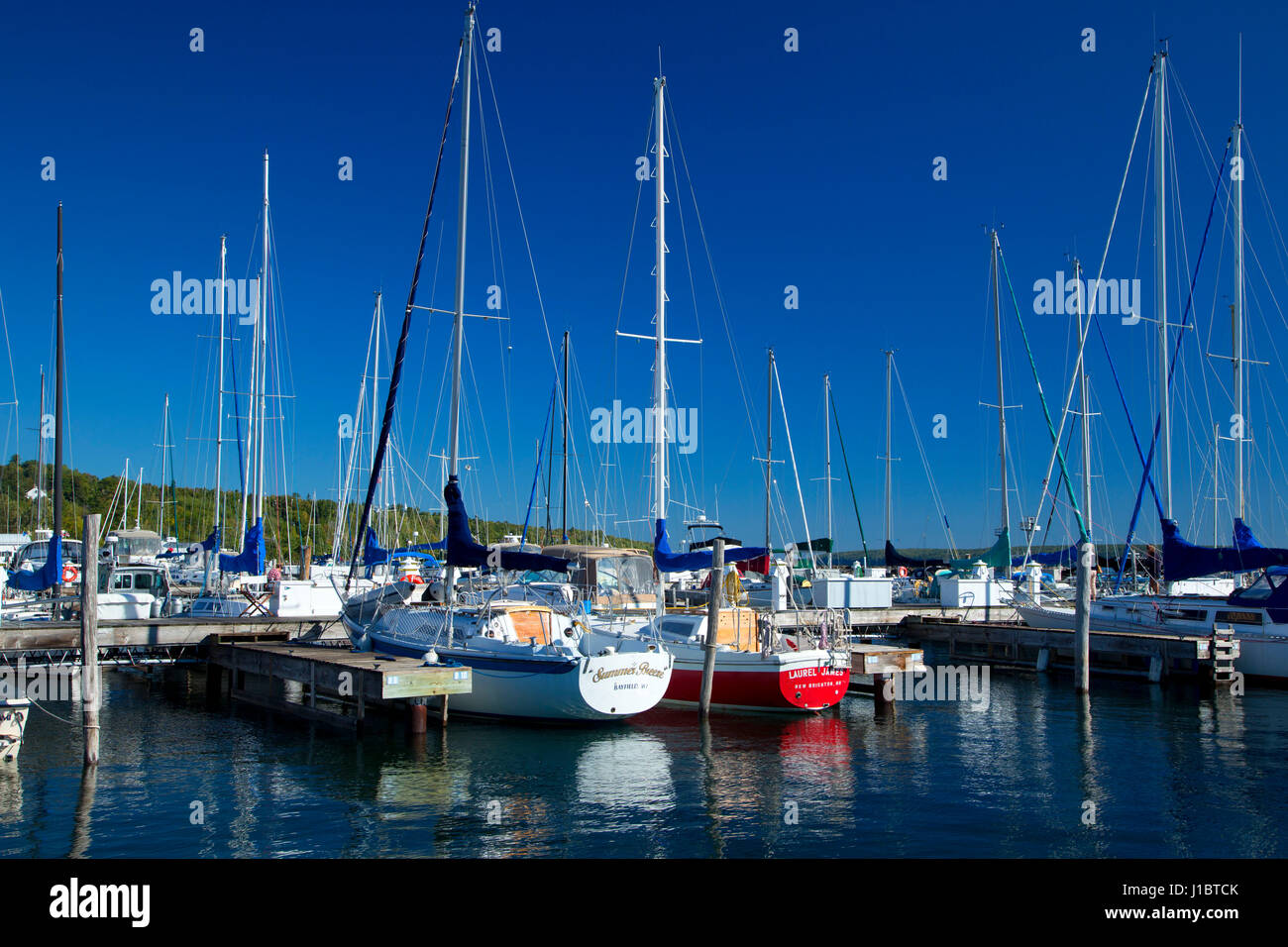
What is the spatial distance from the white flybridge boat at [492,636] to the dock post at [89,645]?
6.53 metres

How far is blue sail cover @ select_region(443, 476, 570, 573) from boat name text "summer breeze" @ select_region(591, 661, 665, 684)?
277 cm

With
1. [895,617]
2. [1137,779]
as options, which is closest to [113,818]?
[1137,779]

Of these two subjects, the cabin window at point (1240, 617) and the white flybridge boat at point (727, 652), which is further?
the cabin window at point (1240, 617)

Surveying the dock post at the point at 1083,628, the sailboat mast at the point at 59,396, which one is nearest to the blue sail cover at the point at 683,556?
the dock post at the point at 1083,628

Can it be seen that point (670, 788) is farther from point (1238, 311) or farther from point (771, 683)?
point (1238, 311)

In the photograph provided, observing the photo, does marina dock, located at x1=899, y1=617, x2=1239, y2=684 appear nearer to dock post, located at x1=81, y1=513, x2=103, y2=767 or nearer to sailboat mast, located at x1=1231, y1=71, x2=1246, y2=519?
sailboat mast, located at x1=1231, y1=71, x2=1246, y2=519

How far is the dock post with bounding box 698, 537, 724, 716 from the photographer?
72.5 ft

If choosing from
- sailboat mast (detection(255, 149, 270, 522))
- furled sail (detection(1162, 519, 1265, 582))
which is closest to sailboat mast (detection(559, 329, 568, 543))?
sailboat mast (detection(255, 149, 270, 522))

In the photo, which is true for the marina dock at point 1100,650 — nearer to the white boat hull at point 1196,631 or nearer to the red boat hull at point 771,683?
the white boat hull at point 1196,631

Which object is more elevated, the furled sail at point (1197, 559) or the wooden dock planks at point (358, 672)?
the furled sail at point (1197, 559)

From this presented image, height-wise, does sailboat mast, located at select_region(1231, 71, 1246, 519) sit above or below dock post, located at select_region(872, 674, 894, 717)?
above

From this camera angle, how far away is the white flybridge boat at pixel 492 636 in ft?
70.0

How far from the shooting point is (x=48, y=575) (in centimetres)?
2503
